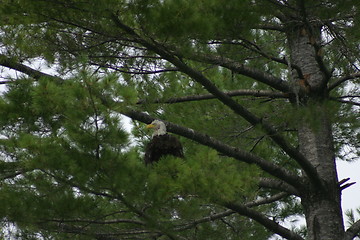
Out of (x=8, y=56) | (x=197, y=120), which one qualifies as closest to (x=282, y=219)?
(x=197, y=120)

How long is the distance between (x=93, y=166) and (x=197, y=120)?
2.89 meters

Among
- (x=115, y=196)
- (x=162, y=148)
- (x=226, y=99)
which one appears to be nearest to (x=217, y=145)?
(x=226, y=99)

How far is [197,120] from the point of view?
22.4 feet

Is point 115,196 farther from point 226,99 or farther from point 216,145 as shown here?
point 226,99

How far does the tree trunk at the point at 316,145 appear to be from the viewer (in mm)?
5477

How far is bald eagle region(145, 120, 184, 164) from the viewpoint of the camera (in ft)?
21.0

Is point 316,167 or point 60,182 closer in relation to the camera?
point 60,182

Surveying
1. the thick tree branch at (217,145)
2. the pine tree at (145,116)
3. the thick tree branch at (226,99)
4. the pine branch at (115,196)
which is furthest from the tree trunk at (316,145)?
the pine branch at (115,196)

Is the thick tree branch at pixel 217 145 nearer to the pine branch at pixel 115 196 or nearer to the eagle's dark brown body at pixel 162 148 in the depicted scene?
the pine branch at pixel 115 196

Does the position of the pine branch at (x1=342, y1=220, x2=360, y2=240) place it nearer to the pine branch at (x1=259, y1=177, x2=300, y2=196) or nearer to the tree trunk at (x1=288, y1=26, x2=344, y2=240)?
the tree trunk at (x1=288, y1=26, x2=344, y2=240)

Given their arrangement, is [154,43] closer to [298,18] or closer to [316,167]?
[298,18]

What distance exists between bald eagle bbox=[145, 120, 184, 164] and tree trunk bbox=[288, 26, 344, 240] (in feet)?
4.35

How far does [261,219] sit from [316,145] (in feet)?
3.70

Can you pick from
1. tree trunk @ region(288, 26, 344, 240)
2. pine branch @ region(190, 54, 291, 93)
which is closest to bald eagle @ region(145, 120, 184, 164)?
pine branch @ region(190, 54, 291, 93)
